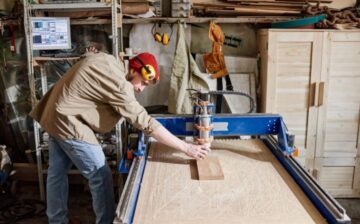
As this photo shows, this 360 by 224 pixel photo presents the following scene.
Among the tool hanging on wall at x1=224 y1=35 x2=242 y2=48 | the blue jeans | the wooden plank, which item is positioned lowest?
the blue jeans

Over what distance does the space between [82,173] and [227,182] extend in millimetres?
878

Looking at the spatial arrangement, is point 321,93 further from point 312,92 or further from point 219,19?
point 219,19

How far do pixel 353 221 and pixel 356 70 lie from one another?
114 cm

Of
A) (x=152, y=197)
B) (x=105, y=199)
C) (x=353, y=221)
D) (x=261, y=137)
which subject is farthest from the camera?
(x=353, y=221)

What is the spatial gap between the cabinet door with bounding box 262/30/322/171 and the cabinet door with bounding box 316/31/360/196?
7 centimetres

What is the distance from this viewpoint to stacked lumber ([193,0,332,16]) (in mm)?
3084

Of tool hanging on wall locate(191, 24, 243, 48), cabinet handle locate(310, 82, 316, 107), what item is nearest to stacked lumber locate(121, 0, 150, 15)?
tool hanging on wall locate(191, 24, 243, 48)

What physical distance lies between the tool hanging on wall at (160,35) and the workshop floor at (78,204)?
1443 mm

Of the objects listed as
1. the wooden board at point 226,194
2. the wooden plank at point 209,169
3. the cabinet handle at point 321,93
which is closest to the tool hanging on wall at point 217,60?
the cabinet handle at point 321,93

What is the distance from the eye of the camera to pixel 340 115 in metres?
2.99

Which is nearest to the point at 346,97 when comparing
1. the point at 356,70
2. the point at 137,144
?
the point at 356,70

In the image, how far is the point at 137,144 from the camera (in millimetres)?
1936

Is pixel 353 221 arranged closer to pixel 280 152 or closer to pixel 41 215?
pixel 280 152

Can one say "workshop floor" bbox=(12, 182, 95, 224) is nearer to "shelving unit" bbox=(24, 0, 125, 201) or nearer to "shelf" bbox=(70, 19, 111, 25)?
"shelving unit" bbox=(24, 0, 125, 201)
